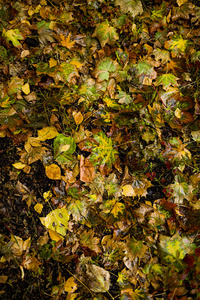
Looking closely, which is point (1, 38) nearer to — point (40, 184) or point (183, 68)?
point (40, 184)

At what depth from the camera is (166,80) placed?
5.87ft

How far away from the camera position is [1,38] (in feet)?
5.73

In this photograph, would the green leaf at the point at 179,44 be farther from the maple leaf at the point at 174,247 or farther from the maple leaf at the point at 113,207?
the maple leaf at the point at 174,247

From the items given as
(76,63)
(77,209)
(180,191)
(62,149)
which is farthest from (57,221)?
(76,63)

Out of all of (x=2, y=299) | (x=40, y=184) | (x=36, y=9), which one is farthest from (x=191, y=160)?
(x=36, y=9)

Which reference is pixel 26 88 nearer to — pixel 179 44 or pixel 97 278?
pixel 179 44

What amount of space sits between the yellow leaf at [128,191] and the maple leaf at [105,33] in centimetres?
128

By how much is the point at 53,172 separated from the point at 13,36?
4.17 feet

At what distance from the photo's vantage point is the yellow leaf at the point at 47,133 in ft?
5.36

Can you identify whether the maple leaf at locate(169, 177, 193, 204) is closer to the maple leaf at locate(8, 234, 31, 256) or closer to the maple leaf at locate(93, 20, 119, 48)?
the maple leaf at locate(8, 234, 31, 256)

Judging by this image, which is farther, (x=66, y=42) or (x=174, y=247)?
(x=66, y=42)

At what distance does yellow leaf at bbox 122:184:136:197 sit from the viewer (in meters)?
1.60

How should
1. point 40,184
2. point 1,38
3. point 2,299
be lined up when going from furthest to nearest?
point 1,38
point 40,184
point 2,299

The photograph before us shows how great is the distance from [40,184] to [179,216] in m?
1.21
